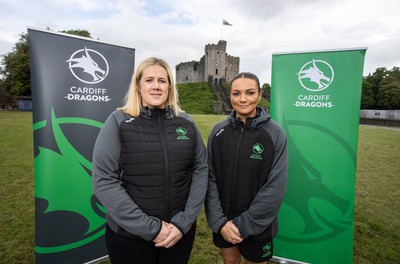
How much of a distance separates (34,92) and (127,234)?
1.72 metres

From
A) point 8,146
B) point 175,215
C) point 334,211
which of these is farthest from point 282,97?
point 8,146

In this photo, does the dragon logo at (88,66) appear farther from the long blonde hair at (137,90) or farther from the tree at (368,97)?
the tree at (368,97)

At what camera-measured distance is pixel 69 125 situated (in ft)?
8.00

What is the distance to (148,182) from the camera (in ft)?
5.33

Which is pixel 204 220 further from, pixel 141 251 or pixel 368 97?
pixel 368 97

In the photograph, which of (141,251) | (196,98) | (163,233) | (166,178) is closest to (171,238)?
(163,233)

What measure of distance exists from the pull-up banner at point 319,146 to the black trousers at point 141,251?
1728 mm

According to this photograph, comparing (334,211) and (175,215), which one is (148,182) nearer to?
(175,215)

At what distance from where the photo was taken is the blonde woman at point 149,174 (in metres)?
1.56

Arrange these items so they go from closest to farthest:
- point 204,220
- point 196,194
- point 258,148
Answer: point 196,194, point 258,148, point 204,220

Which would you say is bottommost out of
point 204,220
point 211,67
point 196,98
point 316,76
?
point 204,220

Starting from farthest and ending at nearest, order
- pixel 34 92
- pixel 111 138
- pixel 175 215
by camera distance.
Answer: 1. pixel 34 92
2. pixel 175 215
3. pixel 111 138

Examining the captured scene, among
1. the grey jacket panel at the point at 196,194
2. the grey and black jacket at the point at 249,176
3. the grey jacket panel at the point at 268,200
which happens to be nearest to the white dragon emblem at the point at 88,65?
the grey jacket panel at the point at 196,194

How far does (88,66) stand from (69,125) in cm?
68
